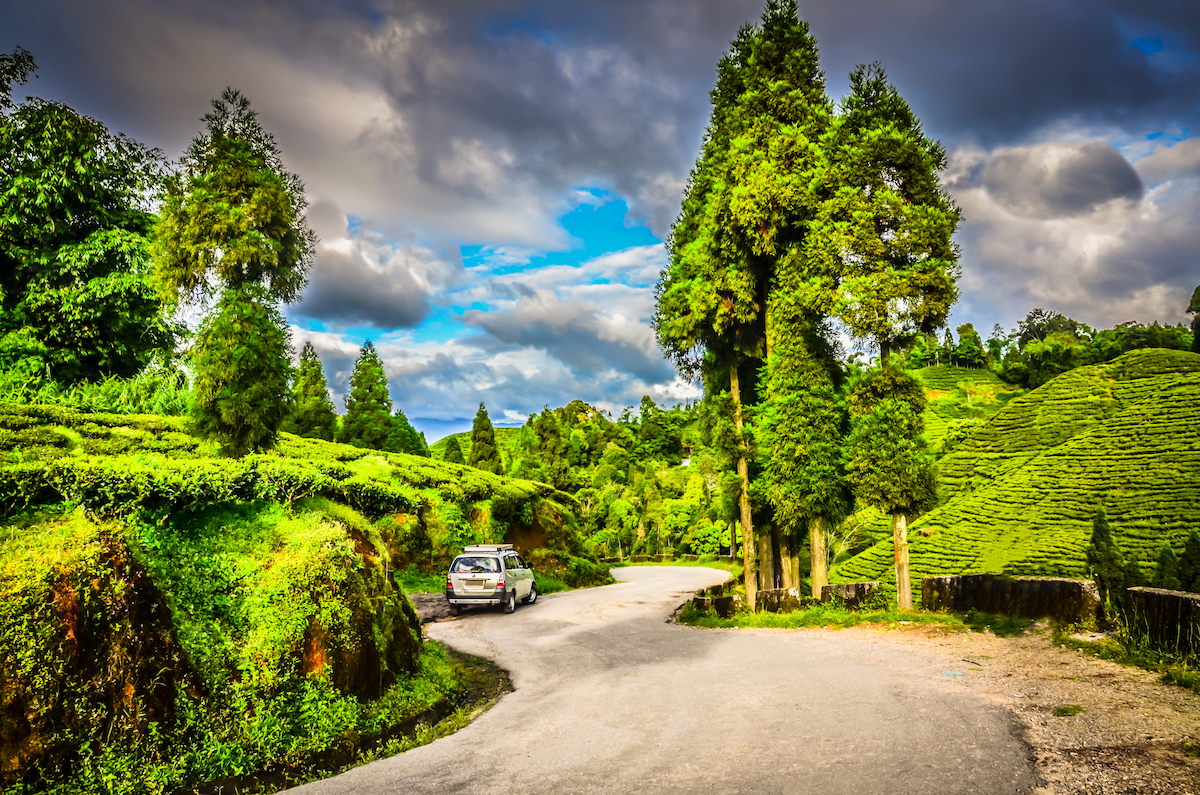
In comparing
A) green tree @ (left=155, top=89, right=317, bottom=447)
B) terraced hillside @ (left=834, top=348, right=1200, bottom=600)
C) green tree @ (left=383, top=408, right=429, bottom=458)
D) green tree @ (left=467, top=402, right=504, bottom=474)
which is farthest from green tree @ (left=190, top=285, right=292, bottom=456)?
green tree @ (left=467, top=402, right=504, bottom=474)

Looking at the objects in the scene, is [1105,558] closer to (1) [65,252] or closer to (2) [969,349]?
(1) [65,252]

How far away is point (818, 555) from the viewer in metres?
17.3

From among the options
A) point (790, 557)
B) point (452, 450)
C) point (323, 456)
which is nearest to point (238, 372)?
point (323, 456)

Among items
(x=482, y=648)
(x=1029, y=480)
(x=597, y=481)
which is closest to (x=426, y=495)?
(x=482, y=648)

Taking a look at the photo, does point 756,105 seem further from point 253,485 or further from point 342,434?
point 342,434

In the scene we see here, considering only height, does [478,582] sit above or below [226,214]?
below

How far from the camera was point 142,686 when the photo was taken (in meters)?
4.88

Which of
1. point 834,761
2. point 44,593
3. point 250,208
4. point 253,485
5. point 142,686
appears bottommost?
point 834,761

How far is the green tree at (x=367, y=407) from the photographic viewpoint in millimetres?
44688

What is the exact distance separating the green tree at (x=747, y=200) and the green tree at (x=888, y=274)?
2006 mm

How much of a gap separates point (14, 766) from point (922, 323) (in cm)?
1642

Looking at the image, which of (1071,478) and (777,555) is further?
(1071,478)

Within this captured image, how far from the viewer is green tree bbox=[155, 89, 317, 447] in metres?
11.4

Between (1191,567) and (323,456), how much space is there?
21.3 meters
